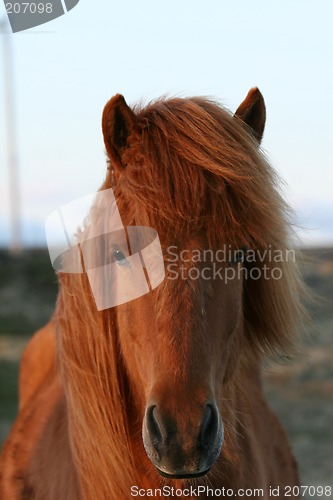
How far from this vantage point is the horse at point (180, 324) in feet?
6.07

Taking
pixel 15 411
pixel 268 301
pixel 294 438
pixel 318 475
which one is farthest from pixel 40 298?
pixel 268 301

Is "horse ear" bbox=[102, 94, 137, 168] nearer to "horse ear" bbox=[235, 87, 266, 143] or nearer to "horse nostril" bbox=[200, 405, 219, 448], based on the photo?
"horse ear" bbox=[235, 87, 266, 143]

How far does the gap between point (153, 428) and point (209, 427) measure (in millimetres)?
161

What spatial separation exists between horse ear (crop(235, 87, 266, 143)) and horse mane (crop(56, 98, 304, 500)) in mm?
78

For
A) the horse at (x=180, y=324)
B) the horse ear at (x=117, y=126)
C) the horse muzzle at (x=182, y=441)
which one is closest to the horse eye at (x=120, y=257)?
the horse at (x=180, y=324)

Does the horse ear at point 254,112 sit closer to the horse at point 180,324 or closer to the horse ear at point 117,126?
the horse at point 180,324

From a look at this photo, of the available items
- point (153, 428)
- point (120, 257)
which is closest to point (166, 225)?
point (120, 257)

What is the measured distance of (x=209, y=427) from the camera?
71.2 inches

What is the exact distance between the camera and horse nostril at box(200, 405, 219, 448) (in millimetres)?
1781

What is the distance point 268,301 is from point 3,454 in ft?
5.38

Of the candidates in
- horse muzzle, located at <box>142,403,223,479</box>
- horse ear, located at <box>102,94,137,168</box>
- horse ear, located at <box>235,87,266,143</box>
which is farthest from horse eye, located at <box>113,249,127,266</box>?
horse ear, located at <box>235,87,266,143</box>

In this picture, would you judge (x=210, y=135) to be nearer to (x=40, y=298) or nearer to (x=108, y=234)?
(x=108, y=234)

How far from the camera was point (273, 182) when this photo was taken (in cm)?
229

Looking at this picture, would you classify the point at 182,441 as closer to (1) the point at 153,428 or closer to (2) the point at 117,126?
(1) the point at 153,428
